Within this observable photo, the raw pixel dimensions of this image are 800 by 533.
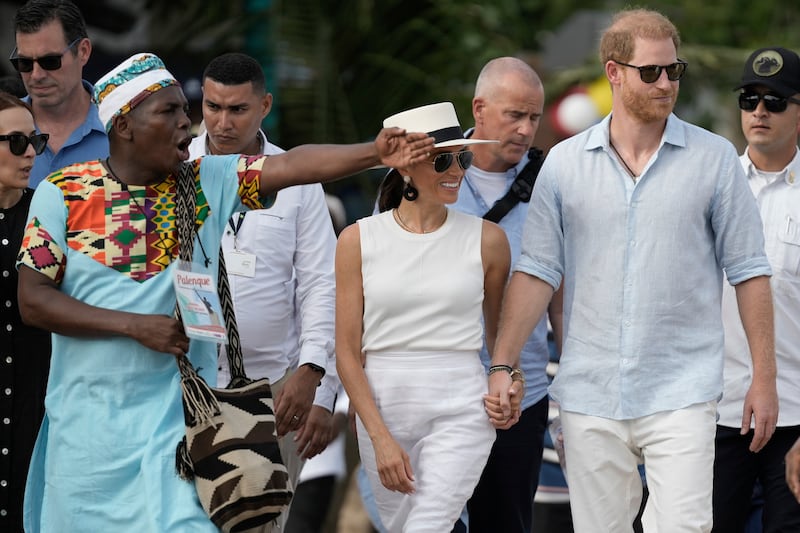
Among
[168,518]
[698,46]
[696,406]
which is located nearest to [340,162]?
[168,518]

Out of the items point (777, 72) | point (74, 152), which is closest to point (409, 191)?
point (74, 152)

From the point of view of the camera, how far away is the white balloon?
9.71m

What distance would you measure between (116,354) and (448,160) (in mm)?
1467

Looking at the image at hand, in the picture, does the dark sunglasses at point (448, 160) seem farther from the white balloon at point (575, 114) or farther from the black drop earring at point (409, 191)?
the white balloon at point (575, 114)

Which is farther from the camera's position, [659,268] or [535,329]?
[535,329]

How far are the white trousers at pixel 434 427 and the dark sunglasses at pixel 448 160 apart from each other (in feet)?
2.34

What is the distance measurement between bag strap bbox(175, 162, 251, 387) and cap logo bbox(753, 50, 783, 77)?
2834 millimetres

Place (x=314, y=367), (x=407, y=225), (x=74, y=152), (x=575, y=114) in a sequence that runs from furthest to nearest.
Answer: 1. (x=575, y=114)
2. (x=74, y=152)
3. (x=314, y=367)
4. (x=407, y=225)

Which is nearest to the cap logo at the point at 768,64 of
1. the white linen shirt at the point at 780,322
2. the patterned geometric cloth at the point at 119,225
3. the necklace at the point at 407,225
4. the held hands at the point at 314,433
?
the white linen shirt at the point at 780,322

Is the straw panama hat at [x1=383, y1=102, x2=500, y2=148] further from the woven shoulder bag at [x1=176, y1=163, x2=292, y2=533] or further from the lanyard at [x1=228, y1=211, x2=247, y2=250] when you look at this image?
the lanyard at [x1=228, y1=211, x2=247, y2=250]

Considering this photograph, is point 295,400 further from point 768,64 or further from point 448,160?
point 768,64

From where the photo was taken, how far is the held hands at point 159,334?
4.81 m

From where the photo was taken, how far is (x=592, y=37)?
14328 mm

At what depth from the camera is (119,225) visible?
4.93m
